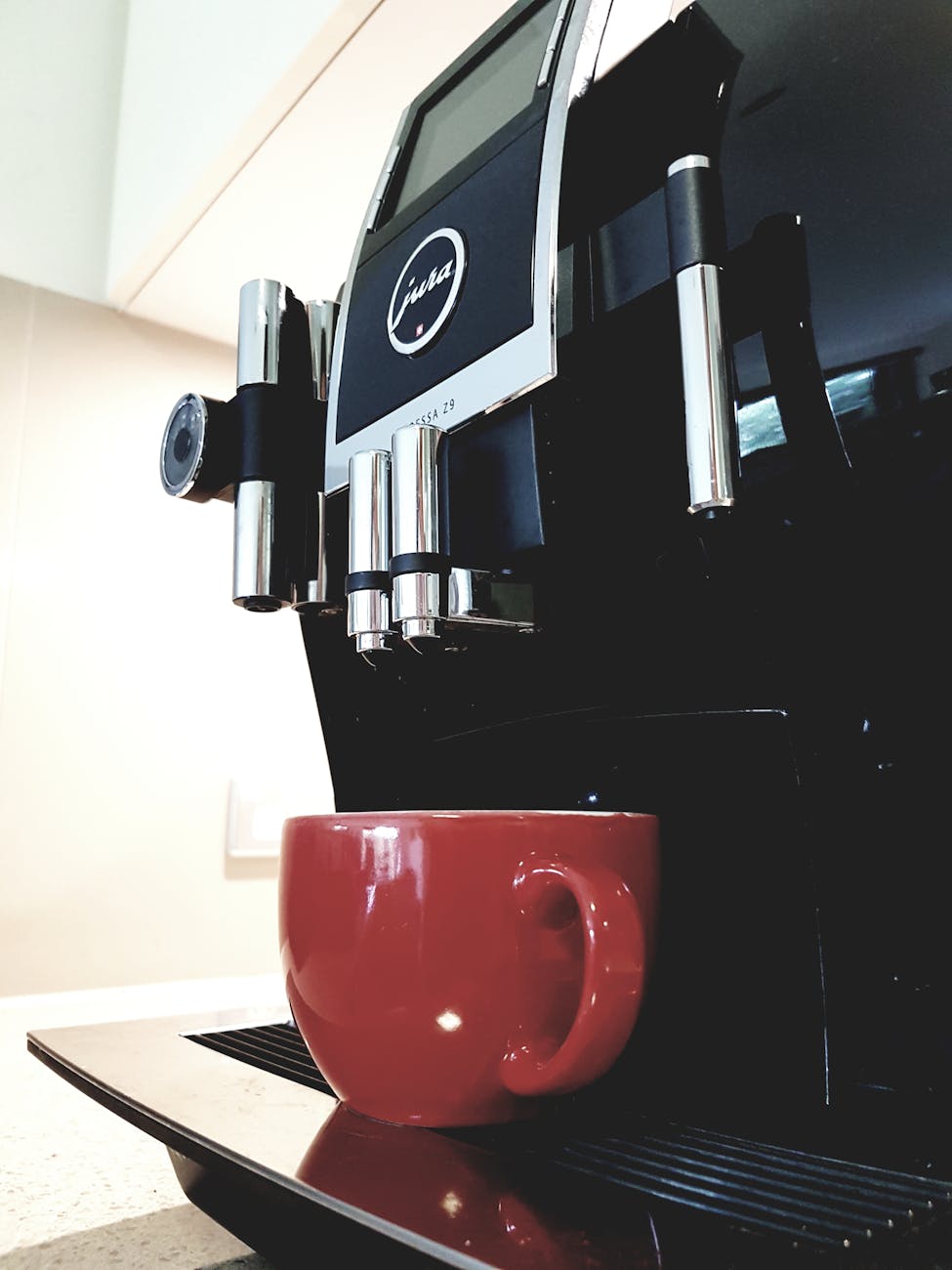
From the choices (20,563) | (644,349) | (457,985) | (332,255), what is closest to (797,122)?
(644,349)

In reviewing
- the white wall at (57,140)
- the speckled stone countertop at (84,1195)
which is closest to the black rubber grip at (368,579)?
the speckled stone countertop at (84,1195)

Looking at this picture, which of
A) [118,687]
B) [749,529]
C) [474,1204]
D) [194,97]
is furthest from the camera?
[118,687]

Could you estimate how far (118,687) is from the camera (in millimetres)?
1270

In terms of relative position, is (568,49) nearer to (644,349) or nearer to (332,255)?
(644,349)

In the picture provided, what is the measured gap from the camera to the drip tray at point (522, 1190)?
0.67 ft

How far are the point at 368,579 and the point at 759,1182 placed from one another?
0.23 m

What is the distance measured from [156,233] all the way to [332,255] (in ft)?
0.68

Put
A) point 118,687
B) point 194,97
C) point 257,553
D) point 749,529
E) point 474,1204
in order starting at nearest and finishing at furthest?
point 474,1204 < point 749,529 < point 257,553 < point 194,97 < point 118,687

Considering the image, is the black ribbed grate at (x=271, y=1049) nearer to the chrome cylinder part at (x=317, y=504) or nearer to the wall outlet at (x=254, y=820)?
the chrome cylinder part at (x=317, y=504)

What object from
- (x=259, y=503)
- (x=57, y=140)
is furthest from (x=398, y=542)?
(x=57, y=140)

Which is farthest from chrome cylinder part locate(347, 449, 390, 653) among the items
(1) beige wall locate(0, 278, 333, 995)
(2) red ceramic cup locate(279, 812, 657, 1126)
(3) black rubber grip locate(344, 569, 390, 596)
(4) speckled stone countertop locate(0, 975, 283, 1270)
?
(1) beige wall locate(0, 278, 333, 995)

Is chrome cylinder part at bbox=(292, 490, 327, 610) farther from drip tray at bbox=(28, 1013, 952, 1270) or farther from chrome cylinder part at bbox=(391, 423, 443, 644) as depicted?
drip tray at bbox=(28, 1013, 952, 1270)

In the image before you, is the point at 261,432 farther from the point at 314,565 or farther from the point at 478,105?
the point at 478,105

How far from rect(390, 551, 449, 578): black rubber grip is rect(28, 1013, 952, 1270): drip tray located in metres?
0.18
